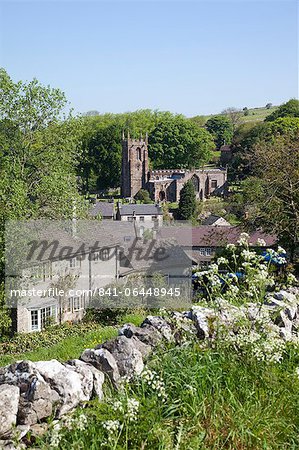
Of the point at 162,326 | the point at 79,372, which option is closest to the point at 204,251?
the point at 162,326

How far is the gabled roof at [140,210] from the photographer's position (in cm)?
4866

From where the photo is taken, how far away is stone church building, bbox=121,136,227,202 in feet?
217

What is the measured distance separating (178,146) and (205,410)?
245 feet

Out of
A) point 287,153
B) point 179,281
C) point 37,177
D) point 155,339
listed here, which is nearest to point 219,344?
point 155,339

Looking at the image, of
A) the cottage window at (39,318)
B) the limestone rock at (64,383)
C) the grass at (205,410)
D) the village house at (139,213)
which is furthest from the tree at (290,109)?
the limestone rock at (64,383)

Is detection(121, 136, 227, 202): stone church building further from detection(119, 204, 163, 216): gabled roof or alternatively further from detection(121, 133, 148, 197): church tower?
detection(119, 204, 163, 216): gabled roof

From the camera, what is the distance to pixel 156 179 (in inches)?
2744

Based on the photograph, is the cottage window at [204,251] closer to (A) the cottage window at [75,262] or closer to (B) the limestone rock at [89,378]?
(A) the cottage window at [75,262]

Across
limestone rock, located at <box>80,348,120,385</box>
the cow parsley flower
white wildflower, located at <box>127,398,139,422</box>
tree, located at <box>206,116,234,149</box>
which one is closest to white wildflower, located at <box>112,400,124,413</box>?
white wildflower, located at <box>127,398,139,422</box>

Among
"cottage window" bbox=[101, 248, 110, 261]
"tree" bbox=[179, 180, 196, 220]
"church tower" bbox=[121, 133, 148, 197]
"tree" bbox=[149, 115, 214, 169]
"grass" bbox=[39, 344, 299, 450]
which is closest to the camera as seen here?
"grass" bbox=[39, 344, 299, 450]

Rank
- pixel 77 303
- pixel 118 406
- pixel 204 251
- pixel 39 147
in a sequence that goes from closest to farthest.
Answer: pixel 118 406, pixel 39 147, pixel 77 303, pixel 204 251

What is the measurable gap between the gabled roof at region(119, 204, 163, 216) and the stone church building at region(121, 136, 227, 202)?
15512mm

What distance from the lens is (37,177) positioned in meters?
20.4

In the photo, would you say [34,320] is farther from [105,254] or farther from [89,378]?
[89,378]
